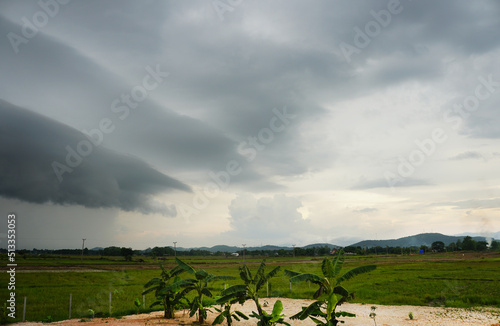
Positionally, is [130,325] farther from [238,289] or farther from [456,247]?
[456,247]

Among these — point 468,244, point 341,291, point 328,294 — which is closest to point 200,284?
point 328,294

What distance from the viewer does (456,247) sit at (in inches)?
5738

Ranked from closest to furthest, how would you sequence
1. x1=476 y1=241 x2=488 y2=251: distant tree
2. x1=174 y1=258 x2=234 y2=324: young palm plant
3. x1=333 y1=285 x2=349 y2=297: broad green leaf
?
1. x1=333 y1=285 x2=349 y2=297: broad green leaf
2. x1=174 y1=258 x2=234 y2=324: young palm plant
3. x1=476 y1=241 x2=488 y2=251: distant tree

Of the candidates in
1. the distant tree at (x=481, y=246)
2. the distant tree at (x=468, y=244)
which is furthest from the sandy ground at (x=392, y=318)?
the distant tree at (x=468, y=244)

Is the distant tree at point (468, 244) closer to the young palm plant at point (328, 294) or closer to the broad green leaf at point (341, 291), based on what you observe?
the young palm plant at point (328, 294)

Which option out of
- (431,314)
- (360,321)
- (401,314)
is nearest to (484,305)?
(431,314)

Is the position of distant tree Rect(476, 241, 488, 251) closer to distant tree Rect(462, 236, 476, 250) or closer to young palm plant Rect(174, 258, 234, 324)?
distant tree Rect(462, 236, 476, 250)

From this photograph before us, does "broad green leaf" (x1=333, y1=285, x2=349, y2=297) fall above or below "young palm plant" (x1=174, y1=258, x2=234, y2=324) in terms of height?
above

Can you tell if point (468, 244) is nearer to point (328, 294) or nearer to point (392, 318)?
point (392, 318)

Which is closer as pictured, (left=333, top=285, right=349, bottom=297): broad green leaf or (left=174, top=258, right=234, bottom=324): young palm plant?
(left=333, top=285, right=349, bottom=297): broad green leaf

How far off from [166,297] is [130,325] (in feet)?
7.89

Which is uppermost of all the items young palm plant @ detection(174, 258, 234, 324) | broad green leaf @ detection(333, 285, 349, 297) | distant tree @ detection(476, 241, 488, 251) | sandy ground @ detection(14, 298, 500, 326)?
broad green leaf @ detection(333, 285, 349, 297)

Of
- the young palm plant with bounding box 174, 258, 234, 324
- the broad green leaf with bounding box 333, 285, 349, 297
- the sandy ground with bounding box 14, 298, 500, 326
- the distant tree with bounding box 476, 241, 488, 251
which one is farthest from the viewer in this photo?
the distant tree with bounding box 476, 241, 488, 251

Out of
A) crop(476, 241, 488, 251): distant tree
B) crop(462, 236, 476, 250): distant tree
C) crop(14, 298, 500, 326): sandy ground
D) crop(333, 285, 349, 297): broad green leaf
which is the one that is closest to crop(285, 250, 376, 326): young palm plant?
crop(333, 285, 349, 297): broad green leaf
